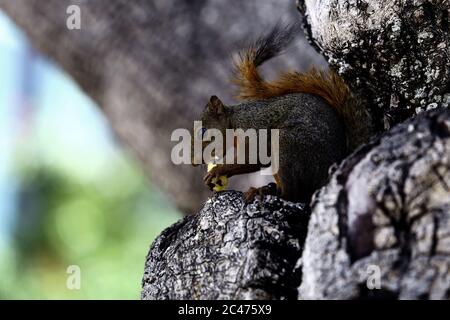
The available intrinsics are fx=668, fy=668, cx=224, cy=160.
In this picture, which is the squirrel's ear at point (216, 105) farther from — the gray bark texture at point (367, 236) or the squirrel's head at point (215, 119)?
the gray bark texture at point (367, 236)

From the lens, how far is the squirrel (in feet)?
4.87

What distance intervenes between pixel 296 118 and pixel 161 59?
0.83 metres

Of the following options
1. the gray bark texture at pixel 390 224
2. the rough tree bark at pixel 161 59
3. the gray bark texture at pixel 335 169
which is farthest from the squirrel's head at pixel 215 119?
the gray bark texture at pixel 390 224

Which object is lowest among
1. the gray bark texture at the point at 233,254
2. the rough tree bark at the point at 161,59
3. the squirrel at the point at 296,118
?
the gray bark texture at the point at 233,254

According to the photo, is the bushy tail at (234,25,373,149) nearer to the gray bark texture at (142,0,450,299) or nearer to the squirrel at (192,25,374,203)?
the squirrel at (192,25,374,203)

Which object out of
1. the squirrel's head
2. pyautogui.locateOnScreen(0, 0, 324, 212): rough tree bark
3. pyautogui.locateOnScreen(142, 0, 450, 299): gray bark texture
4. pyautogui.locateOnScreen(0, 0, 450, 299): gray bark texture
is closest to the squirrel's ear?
the squirrel's head

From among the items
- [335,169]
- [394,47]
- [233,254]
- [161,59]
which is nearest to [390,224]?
[335,169]

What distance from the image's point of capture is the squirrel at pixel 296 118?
1.48 m

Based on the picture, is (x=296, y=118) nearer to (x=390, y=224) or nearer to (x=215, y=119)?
(x=215, y=119)

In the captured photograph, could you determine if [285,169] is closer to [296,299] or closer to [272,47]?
[272,47]

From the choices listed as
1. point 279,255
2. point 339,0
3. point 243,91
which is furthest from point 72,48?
point 279,255

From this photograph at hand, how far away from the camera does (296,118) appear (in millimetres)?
1549

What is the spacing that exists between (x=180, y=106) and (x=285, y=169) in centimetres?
79

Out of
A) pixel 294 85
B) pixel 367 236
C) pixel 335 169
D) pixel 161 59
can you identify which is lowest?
pixel 367 236
